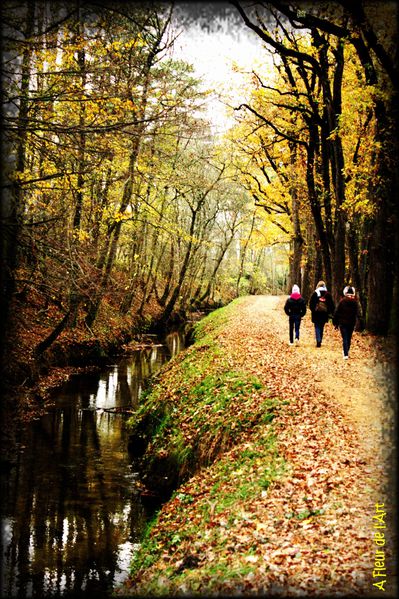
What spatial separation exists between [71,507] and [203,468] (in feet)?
8.18

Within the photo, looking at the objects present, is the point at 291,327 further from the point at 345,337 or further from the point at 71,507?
the point at 71,507

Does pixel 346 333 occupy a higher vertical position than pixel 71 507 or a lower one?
higher

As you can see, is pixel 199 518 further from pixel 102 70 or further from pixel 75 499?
pixel 102 70

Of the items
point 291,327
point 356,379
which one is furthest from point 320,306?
point 356,379

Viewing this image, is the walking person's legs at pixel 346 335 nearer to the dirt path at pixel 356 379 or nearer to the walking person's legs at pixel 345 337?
the walking person's legs at pixel 345 337

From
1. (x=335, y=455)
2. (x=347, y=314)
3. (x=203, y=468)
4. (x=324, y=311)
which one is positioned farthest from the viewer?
(x=324, y=311)

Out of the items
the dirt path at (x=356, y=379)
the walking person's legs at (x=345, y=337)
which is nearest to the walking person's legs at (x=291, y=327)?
the dirt path at (x=356, y=379)

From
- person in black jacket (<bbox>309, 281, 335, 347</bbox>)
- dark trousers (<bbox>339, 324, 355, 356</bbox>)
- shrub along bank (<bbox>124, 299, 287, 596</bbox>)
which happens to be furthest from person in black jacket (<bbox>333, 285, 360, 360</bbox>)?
shrub along bank (<bbox>124, 299, 287, 596</bbox>)

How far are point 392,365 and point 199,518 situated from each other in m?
5.02

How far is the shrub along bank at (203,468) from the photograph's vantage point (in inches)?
231

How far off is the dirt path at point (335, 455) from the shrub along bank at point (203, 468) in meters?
0.38

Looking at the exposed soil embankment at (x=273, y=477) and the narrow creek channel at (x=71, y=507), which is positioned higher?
the exposed soil embankment at (x=273, y=477)

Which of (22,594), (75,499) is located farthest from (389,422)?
(75,499)

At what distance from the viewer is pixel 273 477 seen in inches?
284
